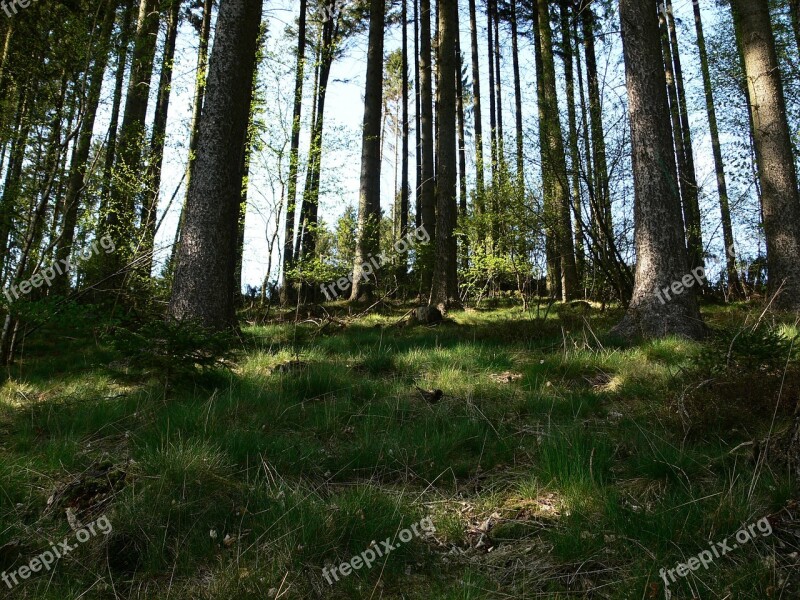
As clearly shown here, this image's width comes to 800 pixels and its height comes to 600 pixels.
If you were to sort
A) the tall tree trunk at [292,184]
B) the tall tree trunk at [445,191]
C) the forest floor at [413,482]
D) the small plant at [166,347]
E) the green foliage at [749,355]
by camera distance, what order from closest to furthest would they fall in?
the forest floor at [413,482], the green foliage at [749,355], the small plant at [166,347], the tall tree trunk at [445,191], the tall tree trunk at [292,184]

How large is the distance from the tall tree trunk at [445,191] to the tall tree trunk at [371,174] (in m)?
2.30

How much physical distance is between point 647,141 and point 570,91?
356 centimetres

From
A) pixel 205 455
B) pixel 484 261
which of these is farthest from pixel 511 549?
pixel 484 261

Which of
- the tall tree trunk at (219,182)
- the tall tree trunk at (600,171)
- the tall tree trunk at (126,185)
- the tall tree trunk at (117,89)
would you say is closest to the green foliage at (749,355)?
the tall tree trunk at (600,171)

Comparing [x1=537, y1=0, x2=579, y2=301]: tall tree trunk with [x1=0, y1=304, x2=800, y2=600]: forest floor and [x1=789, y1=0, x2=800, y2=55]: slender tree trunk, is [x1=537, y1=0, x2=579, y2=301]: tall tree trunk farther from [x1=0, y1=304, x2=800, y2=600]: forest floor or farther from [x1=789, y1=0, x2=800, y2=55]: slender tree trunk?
[x1=789, y1=0, x2=800, y2=55]: slender tree trunk

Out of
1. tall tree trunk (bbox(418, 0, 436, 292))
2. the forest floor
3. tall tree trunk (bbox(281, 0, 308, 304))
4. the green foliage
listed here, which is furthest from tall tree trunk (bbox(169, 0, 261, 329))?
tall tree trunk (bbox(418, 0, 436, 292))

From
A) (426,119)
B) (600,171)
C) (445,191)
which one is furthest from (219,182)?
(426,119)

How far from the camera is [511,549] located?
2289mm

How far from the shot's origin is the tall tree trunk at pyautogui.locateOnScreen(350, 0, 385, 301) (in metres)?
12.9

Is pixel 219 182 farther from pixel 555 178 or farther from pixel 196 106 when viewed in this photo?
pixel 196 106

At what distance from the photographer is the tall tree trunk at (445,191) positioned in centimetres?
1074

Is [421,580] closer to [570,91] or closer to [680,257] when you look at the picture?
[680,257]

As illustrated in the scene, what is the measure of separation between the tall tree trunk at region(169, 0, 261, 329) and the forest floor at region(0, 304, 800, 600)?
1551mm

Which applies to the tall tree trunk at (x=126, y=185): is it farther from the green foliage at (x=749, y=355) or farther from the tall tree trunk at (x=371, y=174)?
the green foliage at (x=749, y=355)
